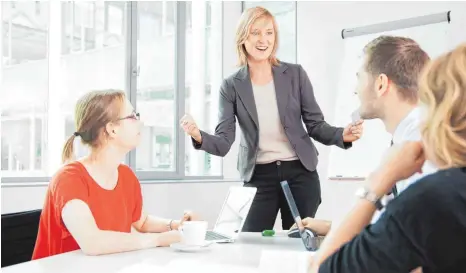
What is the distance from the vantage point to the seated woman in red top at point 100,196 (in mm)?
1422

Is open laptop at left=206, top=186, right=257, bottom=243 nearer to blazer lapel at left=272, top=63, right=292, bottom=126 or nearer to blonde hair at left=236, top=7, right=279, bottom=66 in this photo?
blazer lapel at left=272, top=63, right=292, bottom=126

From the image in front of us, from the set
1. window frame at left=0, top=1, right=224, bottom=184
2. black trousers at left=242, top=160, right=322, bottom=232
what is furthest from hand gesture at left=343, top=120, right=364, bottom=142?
window frame at left=0, top=1, right=224, bottom=184

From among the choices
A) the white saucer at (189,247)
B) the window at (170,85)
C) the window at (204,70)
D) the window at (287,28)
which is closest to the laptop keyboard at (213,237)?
the white saucer at (189,247)

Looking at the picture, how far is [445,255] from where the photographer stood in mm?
780

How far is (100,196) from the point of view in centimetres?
161

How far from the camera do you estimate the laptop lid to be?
1.68 m

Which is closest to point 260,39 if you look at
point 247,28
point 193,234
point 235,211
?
point 247,28

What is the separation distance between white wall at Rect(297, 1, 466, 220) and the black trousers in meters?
1.36

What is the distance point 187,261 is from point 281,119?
3.55 feet

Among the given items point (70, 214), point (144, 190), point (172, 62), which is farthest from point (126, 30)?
point (70, 214)

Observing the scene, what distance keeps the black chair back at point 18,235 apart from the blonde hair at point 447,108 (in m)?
1.07

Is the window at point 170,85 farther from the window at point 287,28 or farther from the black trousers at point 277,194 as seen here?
the black trousers at point 277,194

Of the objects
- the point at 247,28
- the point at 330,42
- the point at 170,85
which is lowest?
the point at 170,85

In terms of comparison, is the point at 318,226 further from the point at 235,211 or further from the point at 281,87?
the point at 281,87
